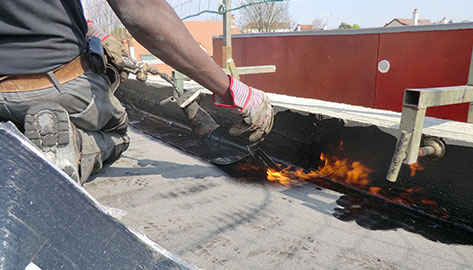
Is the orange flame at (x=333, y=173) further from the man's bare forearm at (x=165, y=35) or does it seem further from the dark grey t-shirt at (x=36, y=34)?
the dark grey t-shirt at (x=36, y=34)

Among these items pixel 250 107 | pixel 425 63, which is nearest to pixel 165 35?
pixel 250 107

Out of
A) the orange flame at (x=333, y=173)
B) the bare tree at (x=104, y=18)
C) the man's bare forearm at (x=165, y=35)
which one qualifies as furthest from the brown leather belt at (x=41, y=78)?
the bare tree at (x=104, y=18)

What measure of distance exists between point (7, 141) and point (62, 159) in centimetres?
69

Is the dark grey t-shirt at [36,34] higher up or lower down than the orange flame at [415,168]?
higher up

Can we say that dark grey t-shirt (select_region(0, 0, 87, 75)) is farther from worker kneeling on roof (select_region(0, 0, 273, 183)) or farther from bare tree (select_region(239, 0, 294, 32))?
A: bare tree (select_region(239, 0, 294, 32))

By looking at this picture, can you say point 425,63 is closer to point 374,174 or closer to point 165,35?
point 374,174

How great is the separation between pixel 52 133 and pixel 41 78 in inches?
13.6

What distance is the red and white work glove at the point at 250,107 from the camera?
178 cm

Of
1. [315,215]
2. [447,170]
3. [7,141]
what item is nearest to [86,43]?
[7,141]

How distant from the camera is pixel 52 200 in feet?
3.14

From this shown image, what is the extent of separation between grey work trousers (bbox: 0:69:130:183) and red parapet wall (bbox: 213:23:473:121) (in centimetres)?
404

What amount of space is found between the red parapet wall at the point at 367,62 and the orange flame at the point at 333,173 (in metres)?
2.95

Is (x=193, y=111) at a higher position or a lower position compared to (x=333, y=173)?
higher

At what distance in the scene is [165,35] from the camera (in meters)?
1.43
